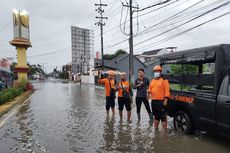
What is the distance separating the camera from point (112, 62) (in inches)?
2355

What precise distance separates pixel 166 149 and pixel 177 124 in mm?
1838

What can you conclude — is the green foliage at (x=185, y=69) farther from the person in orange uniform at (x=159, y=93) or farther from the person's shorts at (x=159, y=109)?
the person's shorts at (x=159, y=109)

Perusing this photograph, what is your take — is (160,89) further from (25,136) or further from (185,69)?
(25,136)

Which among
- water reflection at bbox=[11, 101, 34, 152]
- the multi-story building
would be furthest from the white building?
water reflection at bbox=[11, 101, 34, 152]

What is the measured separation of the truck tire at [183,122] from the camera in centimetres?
796

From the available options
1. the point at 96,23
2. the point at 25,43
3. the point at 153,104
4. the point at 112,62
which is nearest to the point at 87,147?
the point at 153,104

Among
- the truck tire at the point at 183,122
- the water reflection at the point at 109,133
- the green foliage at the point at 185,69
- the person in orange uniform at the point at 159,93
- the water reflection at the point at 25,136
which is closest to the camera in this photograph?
the water reflection at the point at 25,136

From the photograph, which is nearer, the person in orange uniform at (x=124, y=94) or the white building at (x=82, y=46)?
the person in orange uniform at (x=124, y=94)

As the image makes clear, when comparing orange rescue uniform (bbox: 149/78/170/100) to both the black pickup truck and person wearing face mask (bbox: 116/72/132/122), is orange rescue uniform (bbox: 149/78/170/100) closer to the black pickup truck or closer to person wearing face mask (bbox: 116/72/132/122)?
the black pickup truck

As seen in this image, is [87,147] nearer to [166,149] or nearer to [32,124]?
[166,149]

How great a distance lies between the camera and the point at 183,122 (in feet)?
27.2

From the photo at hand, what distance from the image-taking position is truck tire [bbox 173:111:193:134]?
7957 mm

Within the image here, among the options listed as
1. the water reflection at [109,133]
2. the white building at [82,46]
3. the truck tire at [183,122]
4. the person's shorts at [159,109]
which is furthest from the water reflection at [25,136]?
the white building at [82,46]

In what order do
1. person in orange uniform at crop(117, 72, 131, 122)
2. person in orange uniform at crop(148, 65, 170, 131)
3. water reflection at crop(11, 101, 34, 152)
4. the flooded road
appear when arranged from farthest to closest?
1. person in orange uniform at crop(117, 72, 131, 122)
2. person in orange uniform at crop(148, 65, 170, 131)
3. water reflection at crop(11, 101, 34, 152)
4. the flooded road
